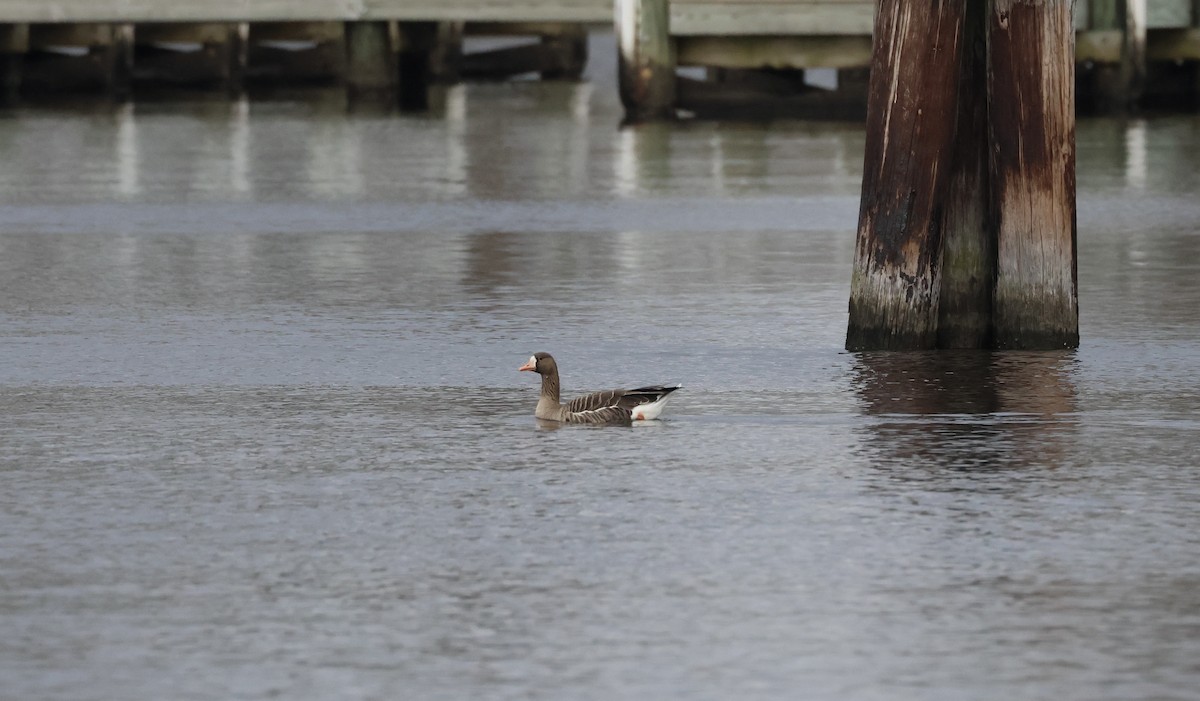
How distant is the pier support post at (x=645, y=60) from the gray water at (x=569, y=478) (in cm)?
1379

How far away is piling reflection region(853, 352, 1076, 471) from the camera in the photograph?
35.8 feet

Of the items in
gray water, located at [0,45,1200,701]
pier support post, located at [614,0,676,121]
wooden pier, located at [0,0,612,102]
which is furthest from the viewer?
wooden pier, located at [0,0,612,102]

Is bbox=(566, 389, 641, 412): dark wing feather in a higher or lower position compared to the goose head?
lower

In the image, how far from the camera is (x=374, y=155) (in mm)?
31109

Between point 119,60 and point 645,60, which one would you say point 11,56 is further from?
point 645,60

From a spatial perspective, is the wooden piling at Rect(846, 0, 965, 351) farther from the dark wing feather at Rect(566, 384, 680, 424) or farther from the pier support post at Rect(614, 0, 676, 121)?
the pier support post at Rect(614, 0, 676, 121)

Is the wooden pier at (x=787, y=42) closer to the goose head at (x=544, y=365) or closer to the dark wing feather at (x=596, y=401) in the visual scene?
the goose head at (x=544, y=365)

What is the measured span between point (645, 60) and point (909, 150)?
22627 mm

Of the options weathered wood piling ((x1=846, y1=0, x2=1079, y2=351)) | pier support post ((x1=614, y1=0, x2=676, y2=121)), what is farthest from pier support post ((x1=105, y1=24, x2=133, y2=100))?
weathered wood piling ((x1=846, y1=0, x2=1079, y2=351))

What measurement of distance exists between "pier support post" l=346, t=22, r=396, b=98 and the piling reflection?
29.9m

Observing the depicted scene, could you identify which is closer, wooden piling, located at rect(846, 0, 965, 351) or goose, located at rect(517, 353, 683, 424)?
goose, located at rect(517, 353, 683, 424)

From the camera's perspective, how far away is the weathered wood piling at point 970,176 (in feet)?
43.6

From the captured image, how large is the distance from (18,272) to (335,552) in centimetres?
1018

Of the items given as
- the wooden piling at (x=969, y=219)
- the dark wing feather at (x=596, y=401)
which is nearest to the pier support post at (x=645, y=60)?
the wooden piling at (x=969, y=219)
